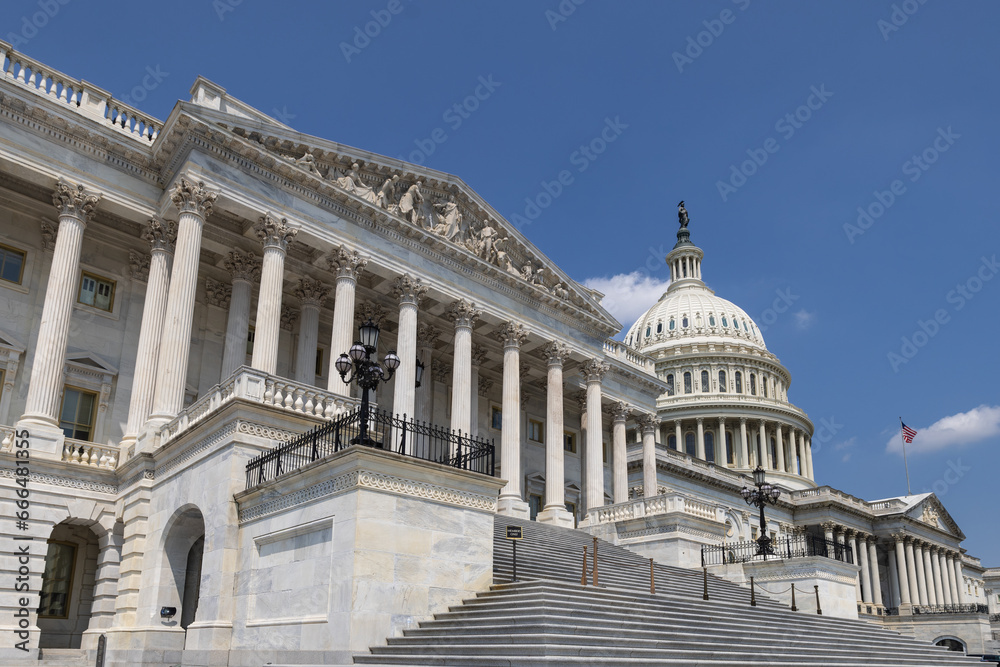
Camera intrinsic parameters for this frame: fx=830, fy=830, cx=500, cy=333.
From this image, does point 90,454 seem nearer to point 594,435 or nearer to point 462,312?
point 462,312

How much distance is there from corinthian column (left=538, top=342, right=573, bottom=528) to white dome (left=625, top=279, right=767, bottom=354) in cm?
7425

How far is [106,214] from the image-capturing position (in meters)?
31.4

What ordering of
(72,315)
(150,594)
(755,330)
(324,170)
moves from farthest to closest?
(755,330)
(324,170)
(72,315)
(150,594)

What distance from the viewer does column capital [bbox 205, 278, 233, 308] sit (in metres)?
34.7

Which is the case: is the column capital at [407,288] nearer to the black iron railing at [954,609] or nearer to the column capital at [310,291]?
the column capital at [310,291]

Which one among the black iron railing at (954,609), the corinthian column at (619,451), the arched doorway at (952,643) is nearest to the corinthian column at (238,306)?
the corinthian column at (619,451)

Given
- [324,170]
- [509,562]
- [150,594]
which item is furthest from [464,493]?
[324,170]

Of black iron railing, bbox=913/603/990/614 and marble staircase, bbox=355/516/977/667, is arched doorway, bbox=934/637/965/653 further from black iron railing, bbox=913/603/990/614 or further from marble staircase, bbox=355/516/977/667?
marble staircase, bbox=355/516/977/667

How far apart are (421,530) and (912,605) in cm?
8335

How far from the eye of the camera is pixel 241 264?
33219 mm

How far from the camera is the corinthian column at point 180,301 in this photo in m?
26.8

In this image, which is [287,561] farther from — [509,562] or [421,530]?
[509,562]

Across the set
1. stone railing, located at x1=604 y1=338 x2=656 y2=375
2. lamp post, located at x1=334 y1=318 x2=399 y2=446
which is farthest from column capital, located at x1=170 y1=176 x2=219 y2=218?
stone railing, located at x1=604 y1=338 x2=656 y2=375

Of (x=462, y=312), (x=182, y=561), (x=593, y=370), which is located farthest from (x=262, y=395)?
(x=593, y=370)
